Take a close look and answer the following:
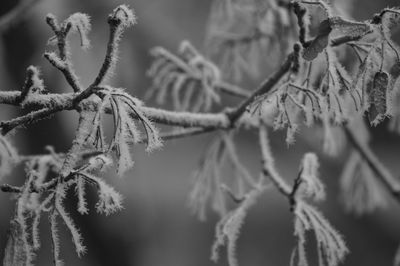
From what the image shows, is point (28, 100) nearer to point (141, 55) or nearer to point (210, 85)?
point (210, 85)

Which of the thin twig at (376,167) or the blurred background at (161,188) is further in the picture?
the blurred background at (161,188)

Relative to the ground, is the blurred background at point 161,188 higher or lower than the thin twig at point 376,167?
higher

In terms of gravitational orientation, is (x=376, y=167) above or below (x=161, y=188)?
below

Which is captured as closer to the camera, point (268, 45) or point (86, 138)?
point (86, 138)

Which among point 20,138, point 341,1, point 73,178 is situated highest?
point 20,138

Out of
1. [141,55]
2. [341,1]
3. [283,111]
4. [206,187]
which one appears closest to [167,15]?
[141,55]

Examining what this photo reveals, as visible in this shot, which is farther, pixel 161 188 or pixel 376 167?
pixel 161 188

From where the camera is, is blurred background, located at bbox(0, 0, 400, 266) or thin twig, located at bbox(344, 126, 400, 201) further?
blurred background, located at bbox(0, 0, 400, 266)

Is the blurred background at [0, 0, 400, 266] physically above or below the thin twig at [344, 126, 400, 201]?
above
